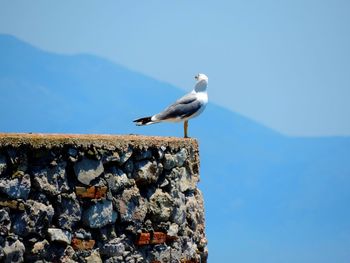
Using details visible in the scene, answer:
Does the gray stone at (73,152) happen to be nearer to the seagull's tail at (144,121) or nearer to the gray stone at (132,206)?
the gray stone at (132,206)

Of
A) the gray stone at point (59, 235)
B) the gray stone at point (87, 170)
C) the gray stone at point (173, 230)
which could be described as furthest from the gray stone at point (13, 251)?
the gray stone at point (173, 230)

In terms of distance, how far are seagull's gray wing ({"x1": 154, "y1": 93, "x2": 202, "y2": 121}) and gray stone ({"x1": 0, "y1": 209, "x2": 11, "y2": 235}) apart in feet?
9.55

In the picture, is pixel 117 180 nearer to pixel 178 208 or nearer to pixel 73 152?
pixel 73 152

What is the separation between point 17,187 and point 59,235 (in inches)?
24.7

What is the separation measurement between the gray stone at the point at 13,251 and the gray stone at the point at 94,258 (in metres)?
0.71

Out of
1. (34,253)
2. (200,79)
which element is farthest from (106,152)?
(200,79)

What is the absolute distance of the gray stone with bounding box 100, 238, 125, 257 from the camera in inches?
312

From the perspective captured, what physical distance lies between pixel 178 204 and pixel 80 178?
1.55m

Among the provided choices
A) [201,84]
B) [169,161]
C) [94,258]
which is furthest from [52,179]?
[201,84]

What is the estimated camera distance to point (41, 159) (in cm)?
740

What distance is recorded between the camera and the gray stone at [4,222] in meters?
7.14

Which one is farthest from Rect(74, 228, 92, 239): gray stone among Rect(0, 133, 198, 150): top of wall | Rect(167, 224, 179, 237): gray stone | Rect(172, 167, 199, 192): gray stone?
Rect(172, 167, 199, 192): gray stone

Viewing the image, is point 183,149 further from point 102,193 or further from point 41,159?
point 41,159

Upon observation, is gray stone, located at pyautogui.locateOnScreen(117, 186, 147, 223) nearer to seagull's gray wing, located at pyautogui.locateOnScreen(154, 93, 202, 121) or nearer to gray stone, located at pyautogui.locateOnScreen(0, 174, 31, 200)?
gray stone, located at pyautogui.locateOnScreen(0, 174, 31, 200)
